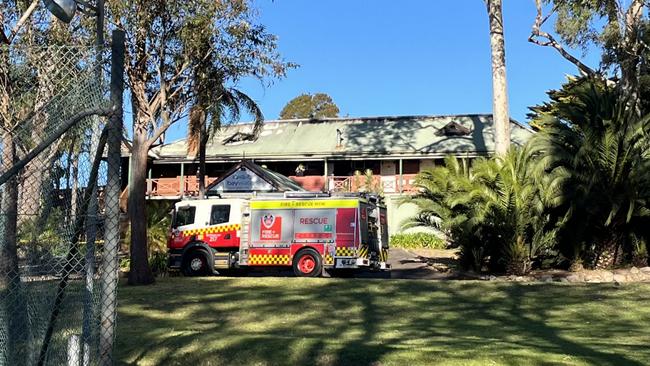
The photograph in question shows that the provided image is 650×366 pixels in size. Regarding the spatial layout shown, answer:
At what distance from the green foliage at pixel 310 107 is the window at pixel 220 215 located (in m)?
42.6

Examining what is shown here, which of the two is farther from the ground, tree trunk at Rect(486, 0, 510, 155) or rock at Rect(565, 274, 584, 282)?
tree trunk at Rect(486, 0, 510, 155)

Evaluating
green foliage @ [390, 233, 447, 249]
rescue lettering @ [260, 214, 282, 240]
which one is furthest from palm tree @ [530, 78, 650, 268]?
green foliage @ [390, 233, 447, 249]

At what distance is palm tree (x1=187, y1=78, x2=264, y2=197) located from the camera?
17.9 m

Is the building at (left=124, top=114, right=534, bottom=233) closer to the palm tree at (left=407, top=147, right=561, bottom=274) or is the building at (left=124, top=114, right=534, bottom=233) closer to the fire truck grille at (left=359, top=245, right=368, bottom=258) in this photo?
the palm tree at (left=407, top=147, right=561, bottom=274)

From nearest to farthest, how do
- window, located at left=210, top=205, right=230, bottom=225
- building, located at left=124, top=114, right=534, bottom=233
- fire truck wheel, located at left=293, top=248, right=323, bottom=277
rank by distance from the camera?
fire truck wheel, located at left=293, top=248, right=323, bottom=277 < window, located at left=210, top=205, right=230, bottom=225 < building, located at left=124, top=114, right=534, bottom=233

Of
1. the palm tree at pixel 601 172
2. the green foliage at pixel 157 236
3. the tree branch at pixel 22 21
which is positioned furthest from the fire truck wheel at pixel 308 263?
the tree branch at pixel 22 21

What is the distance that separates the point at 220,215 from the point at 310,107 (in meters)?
43.7

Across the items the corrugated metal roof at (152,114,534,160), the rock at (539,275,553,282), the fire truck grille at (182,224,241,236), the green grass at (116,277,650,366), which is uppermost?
the corrugated metal roof at (152,114,534,160)

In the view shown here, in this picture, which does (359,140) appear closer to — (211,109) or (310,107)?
(211,109)

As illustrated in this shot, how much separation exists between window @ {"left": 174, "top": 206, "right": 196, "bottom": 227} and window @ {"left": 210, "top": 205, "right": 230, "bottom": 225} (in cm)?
75

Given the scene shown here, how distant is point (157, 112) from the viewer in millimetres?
17750

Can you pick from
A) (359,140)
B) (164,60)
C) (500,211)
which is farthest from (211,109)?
(359,140)

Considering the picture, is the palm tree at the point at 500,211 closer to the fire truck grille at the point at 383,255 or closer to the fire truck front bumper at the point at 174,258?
the fire truck grille at the point at 383,255

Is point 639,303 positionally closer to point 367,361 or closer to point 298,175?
point 367,361
